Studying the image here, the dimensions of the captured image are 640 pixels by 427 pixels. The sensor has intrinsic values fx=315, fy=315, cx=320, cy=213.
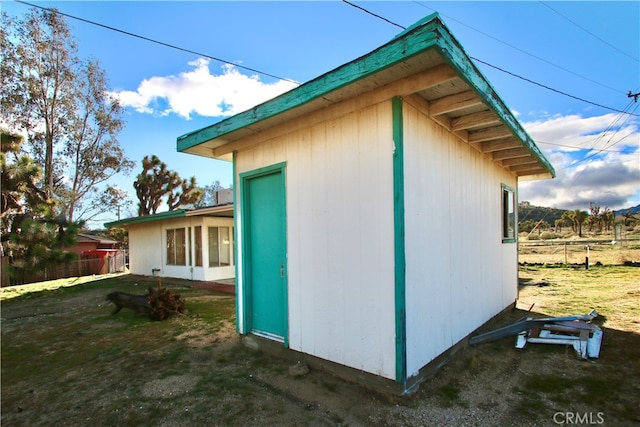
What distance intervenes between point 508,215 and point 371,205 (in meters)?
4.10

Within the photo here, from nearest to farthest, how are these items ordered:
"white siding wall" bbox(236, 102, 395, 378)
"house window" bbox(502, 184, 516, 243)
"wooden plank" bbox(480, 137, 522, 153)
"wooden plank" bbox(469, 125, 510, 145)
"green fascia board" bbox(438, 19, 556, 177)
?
"green fascia board" bbox(438, 19, 556, 177) < "white siding wall" bbox(236, 102, 395, 378) < "wooden plank" bbox(469, 125, 510, 145) < "wooden plank" bbox(480, 137, 522, 153) < "house window" bbox(502, 184, 516, 243)

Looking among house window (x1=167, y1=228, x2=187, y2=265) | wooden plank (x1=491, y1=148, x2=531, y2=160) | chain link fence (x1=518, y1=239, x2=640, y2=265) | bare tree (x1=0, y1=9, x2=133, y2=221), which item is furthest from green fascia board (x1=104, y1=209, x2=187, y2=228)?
chain link fence (x1=518, y1=239, x2=640, y2=265)

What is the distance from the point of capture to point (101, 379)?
10.6 feet

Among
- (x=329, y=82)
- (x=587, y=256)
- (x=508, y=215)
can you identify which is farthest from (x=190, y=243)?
(x=587, y=256)

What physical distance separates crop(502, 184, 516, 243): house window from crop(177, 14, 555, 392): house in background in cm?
142

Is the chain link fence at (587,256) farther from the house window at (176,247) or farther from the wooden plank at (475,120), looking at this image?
the house window at (176,247)

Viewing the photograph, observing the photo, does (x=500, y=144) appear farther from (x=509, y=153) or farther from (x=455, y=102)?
(x=455, y=102)

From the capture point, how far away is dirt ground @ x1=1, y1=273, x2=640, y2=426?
2.44m

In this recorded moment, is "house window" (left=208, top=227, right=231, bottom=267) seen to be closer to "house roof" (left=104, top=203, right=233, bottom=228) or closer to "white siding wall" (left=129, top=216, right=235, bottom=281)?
"white siding wall" (left=129, top=216, right=235, bottom=281)

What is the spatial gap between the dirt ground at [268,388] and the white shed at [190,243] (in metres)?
5.91

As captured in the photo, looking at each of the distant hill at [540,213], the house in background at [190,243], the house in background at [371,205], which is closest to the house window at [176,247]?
the house in background at [190,243]

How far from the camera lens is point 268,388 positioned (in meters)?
2.93

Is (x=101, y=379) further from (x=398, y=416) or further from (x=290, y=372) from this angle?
(x=398, y=416)

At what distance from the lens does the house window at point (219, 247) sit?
10891 mm
